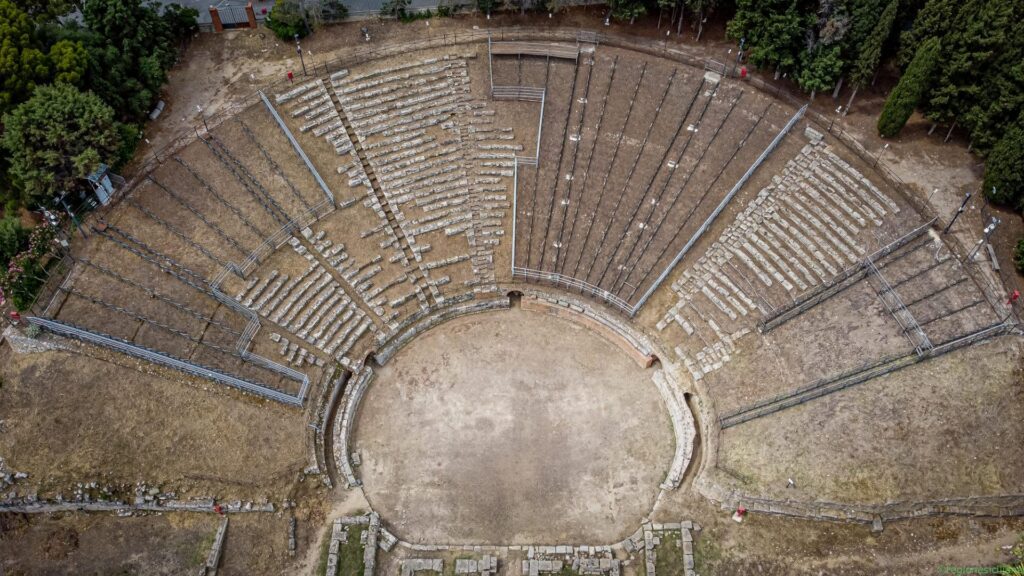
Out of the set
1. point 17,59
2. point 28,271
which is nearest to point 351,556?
point 28,271

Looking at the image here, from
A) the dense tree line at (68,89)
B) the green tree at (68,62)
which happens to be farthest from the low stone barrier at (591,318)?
the green tree at (68,62)

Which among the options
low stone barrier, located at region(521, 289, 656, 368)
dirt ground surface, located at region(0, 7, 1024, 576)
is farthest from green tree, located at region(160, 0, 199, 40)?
low stone barrier, located at region(521, 289, 656, 368)

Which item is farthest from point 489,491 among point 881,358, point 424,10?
point 424,10

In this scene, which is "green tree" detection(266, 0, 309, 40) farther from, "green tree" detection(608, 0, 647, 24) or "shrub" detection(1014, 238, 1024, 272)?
"shrub" detection(1014, 238, 1024, 272)

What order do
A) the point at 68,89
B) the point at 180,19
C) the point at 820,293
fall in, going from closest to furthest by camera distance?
the point at 820,293, the point at 68,89, the point at 180,19

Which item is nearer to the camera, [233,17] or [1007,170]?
[1007,170]

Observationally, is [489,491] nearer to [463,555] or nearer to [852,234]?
[463,555]

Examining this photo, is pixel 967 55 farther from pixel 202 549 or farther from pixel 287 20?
pixel 202 549
